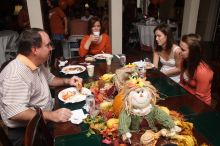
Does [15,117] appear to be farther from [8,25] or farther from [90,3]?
[90,3]

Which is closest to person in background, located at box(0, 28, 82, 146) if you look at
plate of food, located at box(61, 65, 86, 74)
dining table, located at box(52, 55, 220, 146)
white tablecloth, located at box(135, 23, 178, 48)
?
dining table, located at box(52, 55, 220, 146)

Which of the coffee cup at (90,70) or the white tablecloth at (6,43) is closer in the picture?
the coffee cup at (90,70)

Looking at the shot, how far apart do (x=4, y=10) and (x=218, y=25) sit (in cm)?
A: 666

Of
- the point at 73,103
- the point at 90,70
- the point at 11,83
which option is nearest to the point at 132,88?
the point at 73,103

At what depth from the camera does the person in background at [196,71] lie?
5.96 feet

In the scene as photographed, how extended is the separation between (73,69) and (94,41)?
0.85 metres

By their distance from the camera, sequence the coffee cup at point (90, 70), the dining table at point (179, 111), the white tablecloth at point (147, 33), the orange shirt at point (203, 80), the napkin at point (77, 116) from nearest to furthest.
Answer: the dining table at point (179, 111) < the napkin at point (77, 116) < the orange shirt at point (203, 80) < the coffee cup at point (90, 70) < the white tablecloth at point (147, 33)

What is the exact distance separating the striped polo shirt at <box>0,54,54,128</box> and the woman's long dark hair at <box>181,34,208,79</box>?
4.29ft

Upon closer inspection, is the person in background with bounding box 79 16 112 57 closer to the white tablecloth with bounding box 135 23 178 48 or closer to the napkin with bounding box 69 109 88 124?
the napkin with bounding box 69 109 88 124

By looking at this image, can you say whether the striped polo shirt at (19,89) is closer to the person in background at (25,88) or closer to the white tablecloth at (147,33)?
the person in background at (25,88)

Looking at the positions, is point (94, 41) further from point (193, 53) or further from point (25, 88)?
point (25, 88)

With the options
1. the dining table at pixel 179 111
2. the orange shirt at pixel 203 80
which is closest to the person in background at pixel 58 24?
the dining table at pixel 179 111

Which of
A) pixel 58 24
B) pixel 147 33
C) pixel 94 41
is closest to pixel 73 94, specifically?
pixel 94 41

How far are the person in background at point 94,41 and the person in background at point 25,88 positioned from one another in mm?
1240
